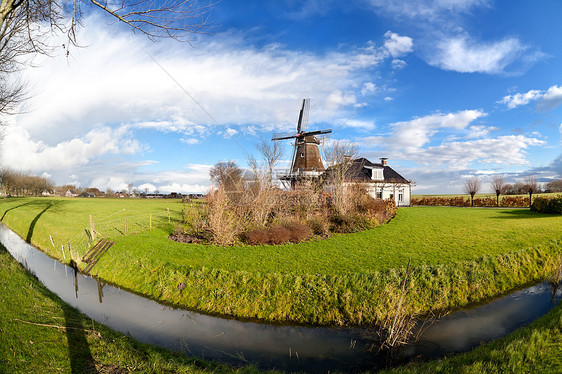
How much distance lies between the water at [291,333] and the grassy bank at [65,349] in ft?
3.36

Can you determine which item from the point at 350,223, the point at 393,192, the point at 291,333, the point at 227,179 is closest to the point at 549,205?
the point at 393,192

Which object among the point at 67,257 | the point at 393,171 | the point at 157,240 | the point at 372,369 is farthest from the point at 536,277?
the point at 393,171

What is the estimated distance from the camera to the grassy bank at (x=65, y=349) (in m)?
4.81

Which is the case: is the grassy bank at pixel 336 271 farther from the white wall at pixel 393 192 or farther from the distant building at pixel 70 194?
the distant building at pixel 70 194

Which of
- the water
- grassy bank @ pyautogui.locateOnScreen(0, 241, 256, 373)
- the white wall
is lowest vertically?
the water

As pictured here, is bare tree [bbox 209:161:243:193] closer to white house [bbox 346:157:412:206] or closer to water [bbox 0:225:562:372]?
water [bbox 0:225:562:372]

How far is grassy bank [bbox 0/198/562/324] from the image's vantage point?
8.45 meters

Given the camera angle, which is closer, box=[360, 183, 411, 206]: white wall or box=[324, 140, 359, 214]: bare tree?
box=[324, 140, 359, 214]: bare tree

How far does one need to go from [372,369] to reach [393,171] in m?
33.9

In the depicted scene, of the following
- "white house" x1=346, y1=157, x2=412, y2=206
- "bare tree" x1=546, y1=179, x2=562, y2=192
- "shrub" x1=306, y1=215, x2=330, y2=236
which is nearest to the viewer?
"shrub" x1=306, y1=215, x2=330, y2=236

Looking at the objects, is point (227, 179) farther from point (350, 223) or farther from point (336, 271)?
point (336, 271)

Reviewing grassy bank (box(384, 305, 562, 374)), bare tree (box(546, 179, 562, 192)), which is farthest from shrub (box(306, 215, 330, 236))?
bare tree (box(546, 179, 562, 192))

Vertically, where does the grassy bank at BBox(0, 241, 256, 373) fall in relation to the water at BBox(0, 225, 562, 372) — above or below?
above

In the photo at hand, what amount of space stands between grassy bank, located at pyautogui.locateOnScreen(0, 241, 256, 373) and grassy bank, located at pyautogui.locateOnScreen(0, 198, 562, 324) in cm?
288
